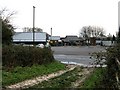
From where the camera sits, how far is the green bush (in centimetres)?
2289

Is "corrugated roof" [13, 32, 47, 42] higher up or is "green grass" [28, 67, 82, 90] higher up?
"corrugated roof" [13, 32, 47, 42]

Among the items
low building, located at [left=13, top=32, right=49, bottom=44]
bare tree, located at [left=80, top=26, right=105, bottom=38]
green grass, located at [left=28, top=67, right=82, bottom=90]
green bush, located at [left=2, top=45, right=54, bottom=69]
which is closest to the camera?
green grass, located at [left=28, top=67, right=82, bottom=90]

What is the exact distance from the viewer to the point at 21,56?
79.8ft

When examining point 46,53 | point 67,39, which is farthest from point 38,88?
point 67,39

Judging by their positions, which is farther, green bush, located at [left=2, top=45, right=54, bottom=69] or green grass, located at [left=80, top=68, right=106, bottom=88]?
green bush, located at [left=2, top=45, right=54, bottom=69]

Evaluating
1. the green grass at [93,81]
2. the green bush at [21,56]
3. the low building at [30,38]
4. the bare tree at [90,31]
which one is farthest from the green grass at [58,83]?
the bare tree at [90,31]

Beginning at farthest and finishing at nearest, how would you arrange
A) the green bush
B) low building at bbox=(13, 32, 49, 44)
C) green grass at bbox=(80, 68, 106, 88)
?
low building at bbox=(13, 32, 49, 44)
the green bush
green grass at bbox=(80, 68, 106, 88)

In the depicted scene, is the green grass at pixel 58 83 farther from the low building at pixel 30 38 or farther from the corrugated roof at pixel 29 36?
the corrugated roof at pixel 29 36

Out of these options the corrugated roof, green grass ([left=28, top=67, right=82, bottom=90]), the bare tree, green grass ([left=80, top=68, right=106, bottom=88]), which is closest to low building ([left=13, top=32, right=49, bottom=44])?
the corrugated roof

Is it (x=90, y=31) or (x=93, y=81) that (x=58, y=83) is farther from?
(x=90, y=31)

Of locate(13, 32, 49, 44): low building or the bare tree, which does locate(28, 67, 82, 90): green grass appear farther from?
the bare tree

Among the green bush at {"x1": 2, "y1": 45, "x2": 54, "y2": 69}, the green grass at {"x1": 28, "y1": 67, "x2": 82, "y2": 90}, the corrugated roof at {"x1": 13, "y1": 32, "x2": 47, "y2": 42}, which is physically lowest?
the green grass at {"x1": 28, "y1": 67, "x2": 82, "y2": 90}

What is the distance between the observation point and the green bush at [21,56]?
22891 millimetres

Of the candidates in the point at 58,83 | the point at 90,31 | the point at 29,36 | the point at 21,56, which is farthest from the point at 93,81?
the point at 90,31
